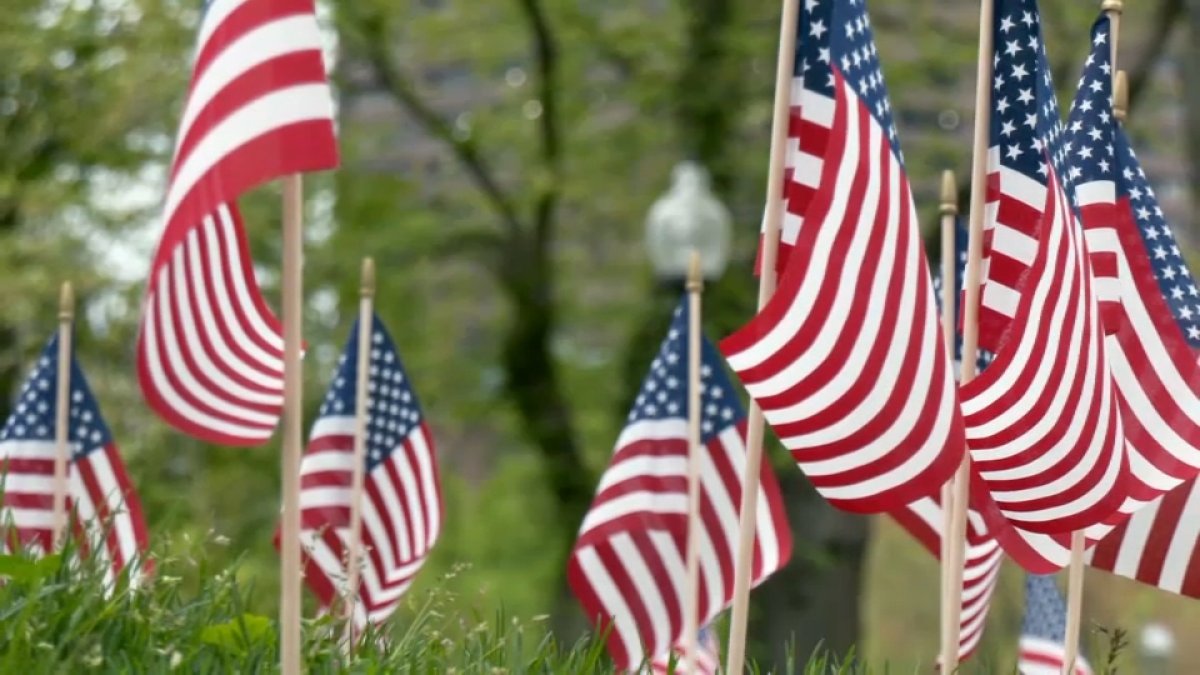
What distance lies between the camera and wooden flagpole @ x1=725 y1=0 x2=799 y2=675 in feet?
18.4

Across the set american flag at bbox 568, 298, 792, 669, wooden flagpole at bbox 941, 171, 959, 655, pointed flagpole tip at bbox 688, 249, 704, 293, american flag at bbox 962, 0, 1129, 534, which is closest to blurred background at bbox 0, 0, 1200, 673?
american flag at bbox 568, 298, 792, 669

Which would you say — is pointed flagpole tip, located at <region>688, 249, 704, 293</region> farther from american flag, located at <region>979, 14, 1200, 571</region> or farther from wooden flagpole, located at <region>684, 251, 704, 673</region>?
american flag, located at <region>979, 14, 1200, 571</region>

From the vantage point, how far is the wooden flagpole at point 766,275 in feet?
18.4

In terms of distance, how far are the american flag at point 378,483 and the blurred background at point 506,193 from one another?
267 inches

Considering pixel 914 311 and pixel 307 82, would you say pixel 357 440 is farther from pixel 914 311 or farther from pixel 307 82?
pixel 307 82

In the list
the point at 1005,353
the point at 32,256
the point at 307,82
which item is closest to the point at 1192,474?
the point at 1005,353

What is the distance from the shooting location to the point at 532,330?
19844 mm

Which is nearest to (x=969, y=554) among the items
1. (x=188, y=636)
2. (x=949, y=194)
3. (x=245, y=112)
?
(x=949, y=194)

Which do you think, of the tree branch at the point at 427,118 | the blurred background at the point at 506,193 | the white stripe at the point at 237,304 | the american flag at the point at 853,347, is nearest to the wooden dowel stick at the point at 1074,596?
the american flag at the point at 853,347

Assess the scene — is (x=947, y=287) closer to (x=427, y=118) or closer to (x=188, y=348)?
(x=188, y=348)

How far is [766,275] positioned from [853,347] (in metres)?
0.30

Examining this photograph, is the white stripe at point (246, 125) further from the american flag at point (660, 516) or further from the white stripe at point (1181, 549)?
the american flag at point (660, 516)

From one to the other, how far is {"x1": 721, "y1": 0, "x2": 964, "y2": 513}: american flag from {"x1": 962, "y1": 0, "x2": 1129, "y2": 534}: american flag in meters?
0.23

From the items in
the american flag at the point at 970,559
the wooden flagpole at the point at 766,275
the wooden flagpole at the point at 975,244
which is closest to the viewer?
the wooden flagpole at the point at 766,275
